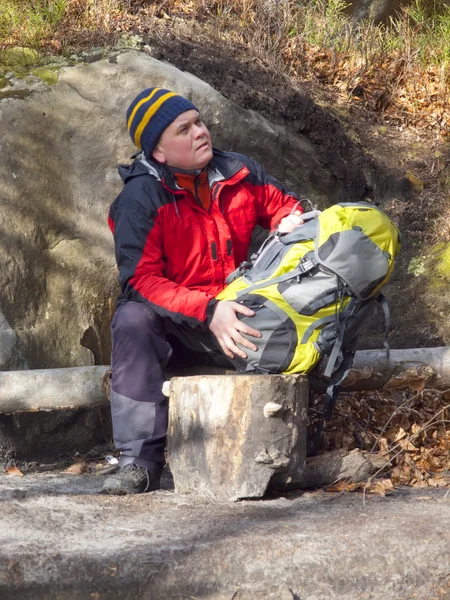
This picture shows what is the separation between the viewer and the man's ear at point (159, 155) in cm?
412

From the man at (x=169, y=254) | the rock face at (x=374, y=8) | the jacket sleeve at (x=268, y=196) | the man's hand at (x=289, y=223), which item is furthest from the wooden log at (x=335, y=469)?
the rock face at (x=374, y=8)

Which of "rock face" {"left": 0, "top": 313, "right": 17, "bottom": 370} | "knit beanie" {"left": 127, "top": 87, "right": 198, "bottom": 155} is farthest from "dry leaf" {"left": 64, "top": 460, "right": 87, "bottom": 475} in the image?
"knit beanie" {"left": 127, "top": 87, "right": 198, "bottom": 155}

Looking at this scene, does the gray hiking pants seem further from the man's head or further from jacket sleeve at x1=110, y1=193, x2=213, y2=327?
the man's head

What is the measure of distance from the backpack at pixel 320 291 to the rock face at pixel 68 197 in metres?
2.04

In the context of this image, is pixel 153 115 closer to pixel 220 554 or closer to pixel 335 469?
pixel 335 469

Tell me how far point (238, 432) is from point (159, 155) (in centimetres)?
160

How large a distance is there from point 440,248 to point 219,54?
265 cm

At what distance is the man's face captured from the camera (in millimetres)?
4032

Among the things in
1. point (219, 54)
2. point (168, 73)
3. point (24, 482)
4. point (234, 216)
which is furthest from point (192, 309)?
point (219, 54)

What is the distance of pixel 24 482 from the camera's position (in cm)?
415

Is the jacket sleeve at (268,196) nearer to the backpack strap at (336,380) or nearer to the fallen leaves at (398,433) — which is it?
the backpack strap at (336,380)

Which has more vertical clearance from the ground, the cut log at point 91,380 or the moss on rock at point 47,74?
the moss on rock at point 47,74

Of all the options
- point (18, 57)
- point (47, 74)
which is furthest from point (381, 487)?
point (18, 57)

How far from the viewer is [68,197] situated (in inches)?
215
